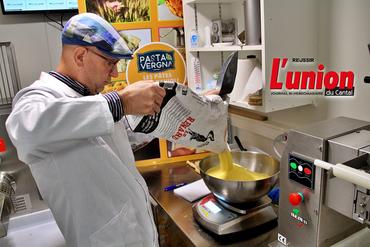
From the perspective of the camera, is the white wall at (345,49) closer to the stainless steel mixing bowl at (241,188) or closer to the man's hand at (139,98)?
the stainless steel mixing bowl at (241,188)

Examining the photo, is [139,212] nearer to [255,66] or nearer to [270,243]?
[270,243]

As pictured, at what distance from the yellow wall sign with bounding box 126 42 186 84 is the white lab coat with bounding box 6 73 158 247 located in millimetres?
727

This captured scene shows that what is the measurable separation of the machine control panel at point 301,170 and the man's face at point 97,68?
64cm

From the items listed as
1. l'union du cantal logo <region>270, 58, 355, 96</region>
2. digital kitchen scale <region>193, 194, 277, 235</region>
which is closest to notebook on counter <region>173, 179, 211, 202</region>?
digital kitchen scale <region>193, 194, 277, 235</region>

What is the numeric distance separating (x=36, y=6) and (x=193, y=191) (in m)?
1.60

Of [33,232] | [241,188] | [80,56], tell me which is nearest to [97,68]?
[80,56]

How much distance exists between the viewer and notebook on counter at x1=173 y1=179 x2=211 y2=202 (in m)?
1.51

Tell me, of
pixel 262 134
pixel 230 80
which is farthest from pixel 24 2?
pixel 262 134

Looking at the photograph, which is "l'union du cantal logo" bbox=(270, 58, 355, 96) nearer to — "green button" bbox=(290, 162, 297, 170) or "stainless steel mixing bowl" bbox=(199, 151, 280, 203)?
"stainless steel mixing bowl" bbox=(199, 151, 280, 203)

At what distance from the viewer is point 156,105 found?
3.12 feet

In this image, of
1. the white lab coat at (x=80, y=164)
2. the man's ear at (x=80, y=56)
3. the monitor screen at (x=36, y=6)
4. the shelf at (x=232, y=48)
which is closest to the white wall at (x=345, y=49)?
the shelf at (x=232, y=48)

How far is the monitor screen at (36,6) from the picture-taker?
207 centimetres

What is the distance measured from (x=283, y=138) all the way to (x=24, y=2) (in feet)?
5.98

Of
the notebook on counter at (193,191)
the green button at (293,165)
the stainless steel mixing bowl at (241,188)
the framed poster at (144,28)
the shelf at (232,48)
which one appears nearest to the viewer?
the green button at (293,165)
